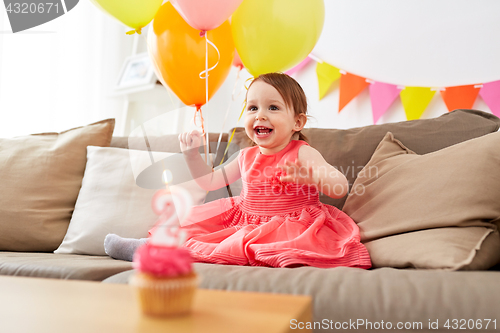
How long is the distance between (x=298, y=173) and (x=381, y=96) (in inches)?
42.6

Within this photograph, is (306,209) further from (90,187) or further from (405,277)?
(90,187)

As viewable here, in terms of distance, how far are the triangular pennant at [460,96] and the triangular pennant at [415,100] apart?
67 millimetres

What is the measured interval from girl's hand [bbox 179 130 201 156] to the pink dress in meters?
0.20

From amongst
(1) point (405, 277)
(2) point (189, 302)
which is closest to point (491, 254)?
(1) point (405, 277)

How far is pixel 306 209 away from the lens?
4.04 ft

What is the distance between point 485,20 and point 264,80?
107 centimetres

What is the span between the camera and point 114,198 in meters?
1.40

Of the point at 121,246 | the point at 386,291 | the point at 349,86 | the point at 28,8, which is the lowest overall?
the point at 121,246

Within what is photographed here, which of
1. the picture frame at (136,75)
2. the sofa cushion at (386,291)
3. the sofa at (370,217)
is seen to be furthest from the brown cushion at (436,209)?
the picture frame at (136,75)

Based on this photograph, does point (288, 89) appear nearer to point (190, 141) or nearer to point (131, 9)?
point (190, 141)

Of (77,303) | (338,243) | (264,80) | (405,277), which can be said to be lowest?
(338,243)

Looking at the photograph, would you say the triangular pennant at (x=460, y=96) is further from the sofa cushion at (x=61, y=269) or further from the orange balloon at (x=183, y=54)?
the sofa cushion at (x=61, y=269)

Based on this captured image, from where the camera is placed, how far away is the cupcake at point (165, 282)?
40cm

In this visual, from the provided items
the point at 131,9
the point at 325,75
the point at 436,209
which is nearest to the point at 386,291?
the point at 436,209
